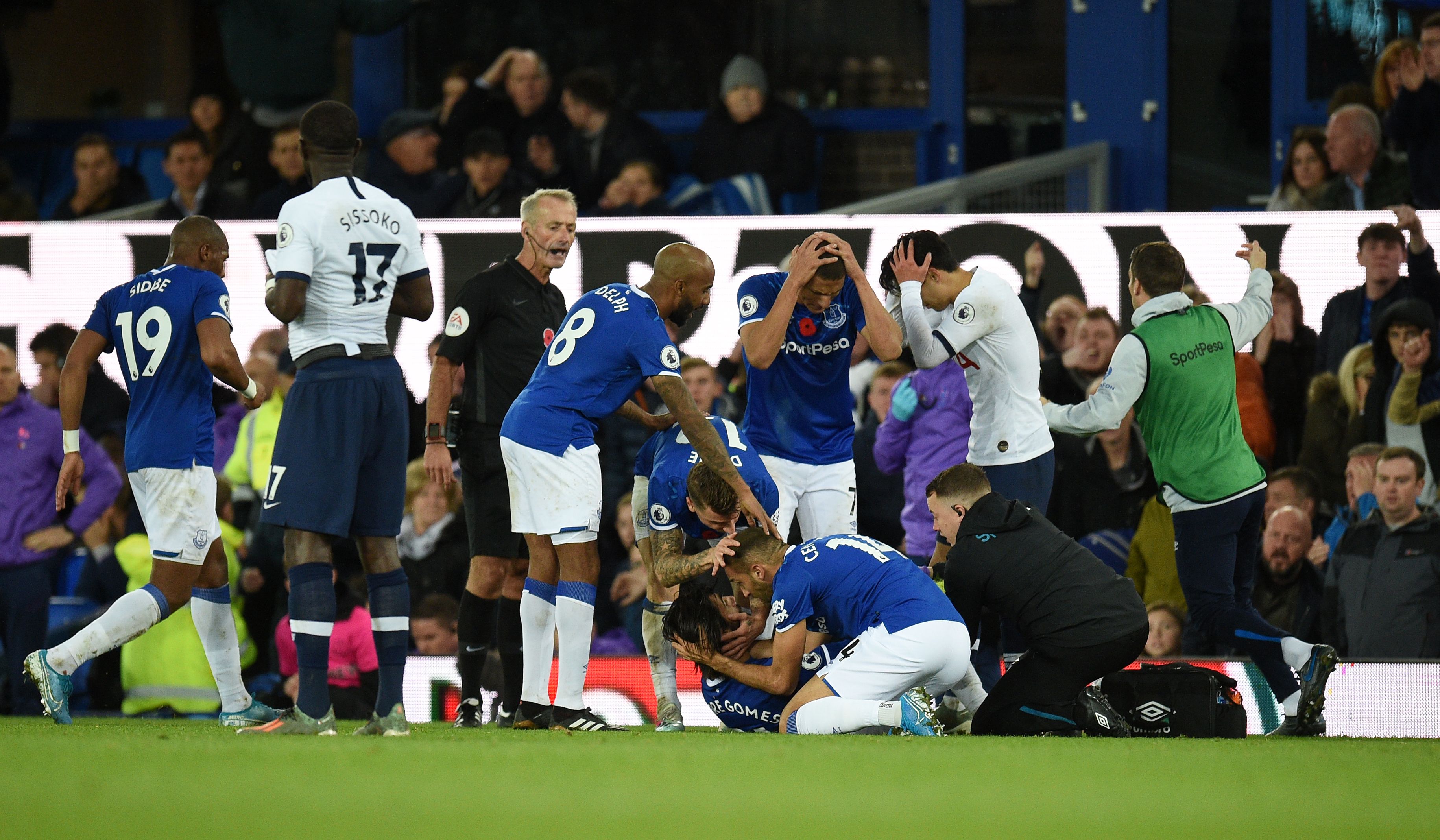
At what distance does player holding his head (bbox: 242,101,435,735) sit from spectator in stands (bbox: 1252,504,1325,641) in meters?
4.85

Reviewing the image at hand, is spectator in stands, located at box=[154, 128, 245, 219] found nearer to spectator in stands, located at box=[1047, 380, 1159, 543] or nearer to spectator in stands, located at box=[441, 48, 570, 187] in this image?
spectator in stands, located at box=[441, 48, 570, 187]

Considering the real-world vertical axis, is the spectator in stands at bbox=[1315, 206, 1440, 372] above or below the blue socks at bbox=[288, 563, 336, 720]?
above

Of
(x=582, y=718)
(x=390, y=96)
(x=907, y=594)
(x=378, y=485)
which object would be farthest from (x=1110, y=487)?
(x=390, y=96)

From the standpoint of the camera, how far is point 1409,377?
8.94m

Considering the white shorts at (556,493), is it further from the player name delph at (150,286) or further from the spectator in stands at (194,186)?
the spectator in stands at (194,186)

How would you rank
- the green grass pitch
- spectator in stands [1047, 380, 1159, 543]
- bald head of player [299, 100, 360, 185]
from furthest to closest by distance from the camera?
spectator in stands [1047, 380, 1159, 543] → bald head of player [299, 100, 360, 185] → the green grass pitch

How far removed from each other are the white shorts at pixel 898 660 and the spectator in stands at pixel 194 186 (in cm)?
684

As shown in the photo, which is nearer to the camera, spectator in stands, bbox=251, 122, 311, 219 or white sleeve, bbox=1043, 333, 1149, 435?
white sleeve, bbox=1043, 333, 1149, 435

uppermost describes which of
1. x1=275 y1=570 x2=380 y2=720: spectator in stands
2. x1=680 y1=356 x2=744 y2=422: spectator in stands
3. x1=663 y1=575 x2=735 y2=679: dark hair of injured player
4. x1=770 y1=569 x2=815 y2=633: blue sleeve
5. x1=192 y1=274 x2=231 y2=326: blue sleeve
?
x1=192 y1=274 x2=231 y2=326: blue sleeve

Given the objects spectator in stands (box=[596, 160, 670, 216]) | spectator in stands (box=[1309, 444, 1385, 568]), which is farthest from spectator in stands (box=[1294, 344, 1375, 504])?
spectator in stands (box=[596, 160, 670, 216])

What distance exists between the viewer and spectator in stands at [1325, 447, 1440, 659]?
838 cm

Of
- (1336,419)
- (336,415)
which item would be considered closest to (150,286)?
(336,415)

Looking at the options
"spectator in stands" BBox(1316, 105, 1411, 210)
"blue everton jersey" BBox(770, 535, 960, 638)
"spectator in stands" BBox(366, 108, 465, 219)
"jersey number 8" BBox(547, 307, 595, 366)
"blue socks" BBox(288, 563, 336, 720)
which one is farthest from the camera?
"spectator in stands" BBox(366, 108, 465, 219)

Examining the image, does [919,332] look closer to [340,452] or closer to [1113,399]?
[1113,399]
